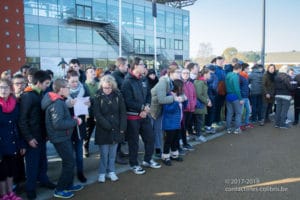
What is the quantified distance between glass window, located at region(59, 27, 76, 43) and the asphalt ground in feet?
90.4

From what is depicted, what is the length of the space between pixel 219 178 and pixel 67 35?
29990 millimetres

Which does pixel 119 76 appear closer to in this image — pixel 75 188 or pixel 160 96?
pixel 160 96

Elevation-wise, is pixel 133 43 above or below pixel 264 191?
above

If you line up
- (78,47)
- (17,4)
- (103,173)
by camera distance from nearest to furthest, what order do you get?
(103,173) → (17,4) → (78,47)

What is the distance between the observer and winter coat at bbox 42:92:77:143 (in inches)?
172

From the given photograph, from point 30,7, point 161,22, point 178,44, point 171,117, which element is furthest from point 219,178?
point 178,44

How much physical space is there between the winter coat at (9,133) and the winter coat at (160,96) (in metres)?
2.61

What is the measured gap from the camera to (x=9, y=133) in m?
4.25

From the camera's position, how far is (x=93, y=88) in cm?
652

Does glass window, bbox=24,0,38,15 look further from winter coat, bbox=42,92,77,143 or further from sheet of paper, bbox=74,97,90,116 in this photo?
A: winter coat, bbox=42,92,77,143

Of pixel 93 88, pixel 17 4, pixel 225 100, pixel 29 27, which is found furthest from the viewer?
pixel 29 27

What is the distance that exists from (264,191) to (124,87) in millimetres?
2909

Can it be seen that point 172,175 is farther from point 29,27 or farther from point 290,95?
point 29,27

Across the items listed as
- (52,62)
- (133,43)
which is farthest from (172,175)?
(133,43)
